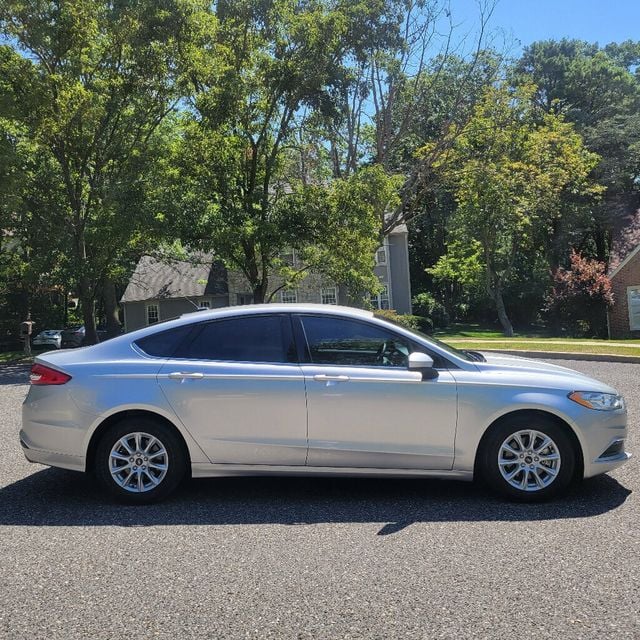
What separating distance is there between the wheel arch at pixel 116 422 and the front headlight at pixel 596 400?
123 inches

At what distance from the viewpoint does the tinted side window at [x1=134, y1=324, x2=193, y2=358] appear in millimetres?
5328

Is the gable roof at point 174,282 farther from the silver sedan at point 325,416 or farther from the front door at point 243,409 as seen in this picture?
the front door at point 243,409

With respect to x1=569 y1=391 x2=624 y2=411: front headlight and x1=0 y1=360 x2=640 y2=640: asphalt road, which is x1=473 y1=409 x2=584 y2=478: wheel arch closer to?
x1=569 y1=391 x2=624 y2=411: front headlight

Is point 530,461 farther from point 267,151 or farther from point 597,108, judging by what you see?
point 597,108

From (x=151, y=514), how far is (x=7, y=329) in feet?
134

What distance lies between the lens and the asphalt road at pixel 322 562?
3.28m

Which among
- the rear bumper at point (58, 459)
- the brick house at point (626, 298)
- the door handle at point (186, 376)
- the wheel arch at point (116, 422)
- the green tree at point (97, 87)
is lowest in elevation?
the rear bumper at point (58, 459)

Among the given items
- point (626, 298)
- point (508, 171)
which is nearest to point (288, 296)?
point (508, 171)

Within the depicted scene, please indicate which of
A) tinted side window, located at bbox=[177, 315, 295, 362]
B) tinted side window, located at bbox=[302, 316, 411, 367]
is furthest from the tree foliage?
tinted side window, located at bbox=[177, 315, 295, 362]

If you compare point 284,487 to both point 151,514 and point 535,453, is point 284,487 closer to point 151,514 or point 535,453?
point 151,514

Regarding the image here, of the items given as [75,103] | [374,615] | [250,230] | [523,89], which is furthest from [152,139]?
[374,615]

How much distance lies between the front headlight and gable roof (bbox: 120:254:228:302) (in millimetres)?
33208

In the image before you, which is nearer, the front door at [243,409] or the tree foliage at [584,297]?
the front door at [243,409]

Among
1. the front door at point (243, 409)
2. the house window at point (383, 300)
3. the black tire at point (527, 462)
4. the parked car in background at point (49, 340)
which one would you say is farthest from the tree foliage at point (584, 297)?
the front door at point (243, 409)
